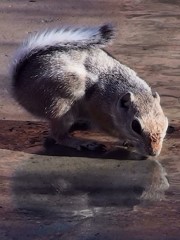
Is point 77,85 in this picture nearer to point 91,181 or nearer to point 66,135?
point 66,135

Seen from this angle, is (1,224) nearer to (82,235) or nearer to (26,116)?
(82,235)

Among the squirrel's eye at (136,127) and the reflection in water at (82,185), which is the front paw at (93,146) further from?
the squirrel's eye at (136,127)

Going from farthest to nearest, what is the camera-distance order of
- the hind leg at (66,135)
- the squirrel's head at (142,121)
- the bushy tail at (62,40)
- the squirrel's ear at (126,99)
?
the bushy tail at (62,40) < the hind leg at (66,135) < the squirrel's ear at (126,99) < the squirrel's head at (142,121)

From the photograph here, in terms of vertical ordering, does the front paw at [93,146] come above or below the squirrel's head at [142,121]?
below

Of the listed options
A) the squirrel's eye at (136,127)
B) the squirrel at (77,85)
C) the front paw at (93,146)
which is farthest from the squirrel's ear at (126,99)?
the front paw at (93,146)

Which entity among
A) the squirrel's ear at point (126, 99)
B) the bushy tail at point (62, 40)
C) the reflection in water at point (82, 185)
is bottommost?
the reflection in water at point (82, 185)

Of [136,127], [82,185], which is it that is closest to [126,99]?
[136,127]

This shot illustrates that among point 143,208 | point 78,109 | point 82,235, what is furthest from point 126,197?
point 78,109
